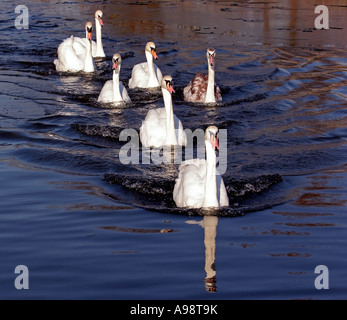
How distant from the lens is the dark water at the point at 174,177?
8.16m

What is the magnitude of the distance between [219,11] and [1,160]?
52.1 feet

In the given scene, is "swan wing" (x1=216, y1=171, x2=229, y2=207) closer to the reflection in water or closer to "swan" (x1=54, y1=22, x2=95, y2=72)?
the reflection in water

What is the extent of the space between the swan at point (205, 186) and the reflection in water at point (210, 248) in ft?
0.98

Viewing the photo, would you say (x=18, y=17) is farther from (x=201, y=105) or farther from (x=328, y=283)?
(x=328, y=283)

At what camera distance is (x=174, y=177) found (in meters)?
12.0

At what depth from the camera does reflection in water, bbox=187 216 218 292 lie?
26.1 feet

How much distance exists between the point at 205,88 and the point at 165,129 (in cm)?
329

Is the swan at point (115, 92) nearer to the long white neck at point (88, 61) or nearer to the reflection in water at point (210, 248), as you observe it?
the long white neck at point (88, 61)

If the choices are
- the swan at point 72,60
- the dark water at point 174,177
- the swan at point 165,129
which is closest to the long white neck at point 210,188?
the dark water at point 174,177

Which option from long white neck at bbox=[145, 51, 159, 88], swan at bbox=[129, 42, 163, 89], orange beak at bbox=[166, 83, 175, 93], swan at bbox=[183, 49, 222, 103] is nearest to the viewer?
orange beak at bbox=[166, 83, 175, 93]

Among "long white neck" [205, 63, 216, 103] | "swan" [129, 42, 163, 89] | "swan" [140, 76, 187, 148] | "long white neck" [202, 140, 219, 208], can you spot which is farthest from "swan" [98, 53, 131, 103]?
"long white neck" [202, 140, 219, 208]

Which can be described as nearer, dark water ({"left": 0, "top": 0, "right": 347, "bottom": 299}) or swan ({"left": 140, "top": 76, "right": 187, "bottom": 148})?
dark water ({"left": 0, "top": 0, "right": 347, "bottom": 299})

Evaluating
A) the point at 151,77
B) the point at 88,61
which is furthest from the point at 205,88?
the point at 88,61

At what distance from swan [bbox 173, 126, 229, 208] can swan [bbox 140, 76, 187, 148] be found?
2.84 m
